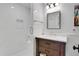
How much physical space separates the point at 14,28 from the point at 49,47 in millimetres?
408

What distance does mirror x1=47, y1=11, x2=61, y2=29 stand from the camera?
46.1 inches

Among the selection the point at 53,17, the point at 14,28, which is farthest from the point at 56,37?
the point at 14,28

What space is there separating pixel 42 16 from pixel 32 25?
14 centimetres

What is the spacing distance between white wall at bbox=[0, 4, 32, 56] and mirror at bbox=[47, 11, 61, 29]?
0.20 m

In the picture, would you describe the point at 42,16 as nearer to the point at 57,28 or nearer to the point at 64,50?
the point at 57,28

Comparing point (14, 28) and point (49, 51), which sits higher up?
point (14, 28)

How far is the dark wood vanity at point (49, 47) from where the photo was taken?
115 cm

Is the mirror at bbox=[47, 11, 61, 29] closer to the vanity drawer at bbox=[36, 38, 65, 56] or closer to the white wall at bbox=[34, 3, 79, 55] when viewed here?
the white wall at bbox=[34, 3, 79, 55]

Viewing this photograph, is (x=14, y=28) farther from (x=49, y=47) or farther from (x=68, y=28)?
(x=68, y=28)

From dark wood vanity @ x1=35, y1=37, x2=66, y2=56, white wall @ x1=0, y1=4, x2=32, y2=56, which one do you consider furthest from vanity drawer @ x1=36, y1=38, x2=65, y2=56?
white wall @ x1=0, y1=4, x2=32, y2=56

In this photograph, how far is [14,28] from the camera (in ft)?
3.83

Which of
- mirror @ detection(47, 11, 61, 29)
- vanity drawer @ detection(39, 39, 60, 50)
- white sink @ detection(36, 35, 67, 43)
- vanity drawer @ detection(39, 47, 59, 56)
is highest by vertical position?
mirror @ detection(47, 11, 61, 29)

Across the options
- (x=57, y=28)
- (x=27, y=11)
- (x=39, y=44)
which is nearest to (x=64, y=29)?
(x=57, y=28)

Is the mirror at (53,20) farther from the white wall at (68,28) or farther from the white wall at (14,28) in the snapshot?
the white wall at (14,28)
